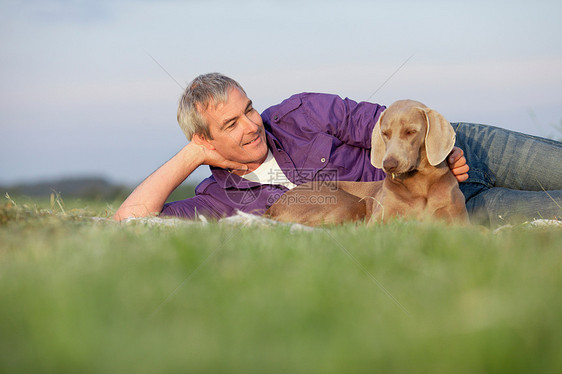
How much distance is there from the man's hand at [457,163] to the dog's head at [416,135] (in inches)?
11.7

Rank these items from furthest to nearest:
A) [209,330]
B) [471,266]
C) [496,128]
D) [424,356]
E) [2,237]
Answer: [496,128]
[2,237]
[471,266]
[209,330]
[424,356]

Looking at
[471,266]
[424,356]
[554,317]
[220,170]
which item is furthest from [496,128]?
[424,356]

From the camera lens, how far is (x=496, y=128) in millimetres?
4703

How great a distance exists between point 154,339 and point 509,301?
3.36 ft

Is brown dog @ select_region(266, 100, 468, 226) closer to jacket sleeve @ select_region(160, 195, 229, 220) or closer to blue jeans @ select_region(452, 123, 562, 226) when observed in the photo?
blue jeans @ select_region(452, 123, 562, 226)

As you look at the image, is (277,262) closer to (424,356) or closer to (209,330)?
(209,330)

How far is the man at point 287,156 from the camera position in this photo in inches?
162

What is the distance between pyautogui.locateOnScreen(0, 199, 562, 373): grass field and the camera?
120cm

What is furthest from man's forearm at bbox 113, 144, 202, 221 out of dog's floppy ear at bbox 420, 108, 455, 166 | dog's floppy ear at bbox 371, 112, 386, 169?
dog's floppy ear at bbox 420, 108, 455, 166

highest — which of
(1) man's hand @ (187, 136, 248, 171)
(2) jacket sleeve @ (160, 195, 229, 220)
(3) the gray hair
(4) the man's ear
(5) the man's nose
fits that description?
(3) the gray hair

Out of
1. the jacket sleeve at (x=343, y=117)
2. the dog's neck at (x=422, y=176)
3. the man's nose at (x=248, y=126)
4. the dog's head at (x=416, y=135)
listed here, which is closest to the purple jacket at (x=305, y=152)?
the jacket sleeve at (x=343, y=117)

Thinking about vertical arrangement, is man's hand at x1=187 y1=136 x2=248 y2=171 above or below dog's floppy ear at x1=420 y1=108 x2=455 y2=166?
below

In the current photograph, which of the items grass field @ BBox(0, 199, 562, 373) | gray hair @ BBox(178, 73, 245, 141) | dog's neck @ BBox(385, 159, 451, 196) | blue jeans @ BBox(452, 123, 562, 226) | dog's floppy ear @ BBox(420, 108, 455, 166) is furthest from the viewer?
gray hair @ BBox(178, 73, 245, 141)

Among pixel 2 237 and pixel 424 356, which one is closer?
pixel 424 356
